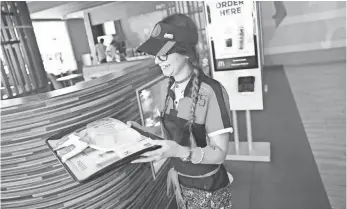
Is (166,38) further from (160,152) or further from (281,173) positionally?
(281,173)

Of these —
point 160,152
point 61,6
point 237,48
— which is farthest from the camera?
point 61,6

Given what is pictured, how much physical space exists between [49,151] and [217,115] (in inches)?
42.5

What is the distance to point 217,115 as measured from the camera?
3.92 ft

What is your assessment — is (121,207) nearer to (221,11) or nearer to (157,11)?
(221,11)

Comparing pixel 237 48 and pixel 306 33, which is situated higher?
pixel 237 48

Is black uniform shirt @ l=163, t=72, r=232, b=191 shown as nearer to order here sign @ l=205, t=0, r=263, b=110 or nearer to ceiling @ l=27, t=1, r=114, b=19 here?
order here sign @ l=205, t=0, r=263, b=110

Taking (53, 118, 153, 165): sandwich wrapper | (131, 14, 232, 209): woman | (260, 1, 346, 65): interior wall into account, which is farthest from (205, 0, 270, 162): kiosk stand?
(260, 1, 346, 65): interior wall

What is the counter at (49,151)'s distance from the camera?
1.55 metres

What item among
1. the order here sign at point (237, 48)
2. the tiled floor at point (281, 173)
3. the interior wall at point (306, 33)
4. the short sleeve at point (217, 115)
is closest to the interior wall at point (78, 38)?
the interior wall at point (306, 33)

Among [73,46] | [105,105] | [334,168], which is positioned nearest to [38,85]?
[105,105]

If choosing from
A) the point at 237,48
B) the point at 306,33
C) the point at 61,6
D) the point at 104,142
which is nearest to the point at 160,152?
the point at 104,142

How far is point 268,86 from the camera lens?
6281 mm

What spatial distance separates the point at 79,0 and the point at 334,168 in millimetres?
7885

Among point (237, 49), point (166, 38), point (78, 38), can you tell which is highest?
point (78, 38)
